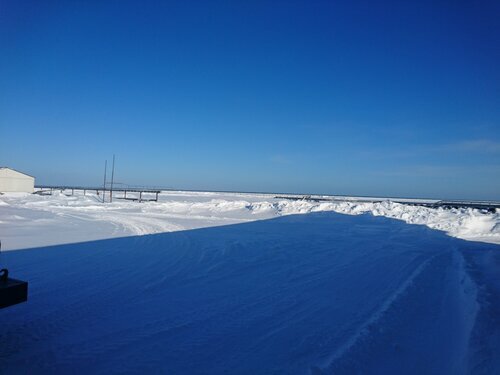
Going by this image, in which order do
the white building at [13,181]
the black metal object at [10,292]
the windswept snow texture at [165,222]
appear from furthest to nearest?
the white building at [13,181] → the windswept snow texture at [165,222] → the black metal object at [10,292]

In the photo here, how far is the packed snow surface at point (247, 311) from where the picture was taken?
11.5ft

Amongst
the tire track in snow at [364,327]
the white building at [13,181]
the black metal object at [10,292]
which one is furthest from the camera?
the white building at [13,181]

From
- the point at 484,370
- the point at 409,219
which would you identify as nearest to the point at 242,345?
the point at 484,370

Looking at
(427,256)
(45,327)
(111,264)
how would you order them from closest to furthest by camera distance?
1. (45,327)
2. (111,264)
3. (427,256)

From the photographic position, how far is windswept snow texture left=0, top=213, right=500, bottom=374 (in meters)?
3.50

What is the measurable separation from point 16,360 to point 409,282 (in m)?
6.70

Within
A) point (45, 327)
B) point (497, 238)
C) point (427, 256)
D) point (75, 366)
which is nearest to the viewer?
point (75, 366)

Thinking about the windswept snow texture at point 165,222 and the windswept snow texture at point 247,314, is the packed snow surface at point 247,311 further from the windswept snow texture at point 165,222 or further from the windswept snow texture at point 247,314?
the windswept snow texture at point 165,222

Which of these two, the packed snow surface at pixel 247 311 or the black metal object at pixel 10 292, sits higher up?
the black metal object at pixel 10 292

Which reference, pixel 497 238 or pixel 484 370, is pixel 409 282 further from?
pixel 497 238

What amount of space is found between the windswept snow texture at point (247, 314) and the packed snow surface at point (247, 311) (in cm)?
2

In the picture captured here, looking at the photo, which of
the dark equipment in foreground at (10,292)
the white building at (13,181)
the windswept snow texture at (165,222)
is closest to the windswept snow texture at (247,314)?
the dark equipment in foreground at (10,292)

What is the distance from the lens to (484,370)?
11.3 feet

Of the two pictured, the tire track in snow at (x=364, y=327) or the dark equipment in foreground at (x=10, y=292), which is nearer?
the dark equipment in foreground at (x=10, y=292)
